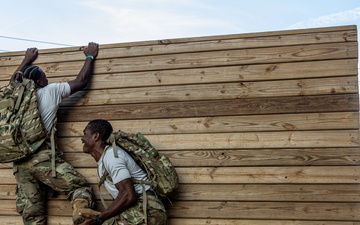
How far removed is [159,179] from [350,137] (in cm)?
170

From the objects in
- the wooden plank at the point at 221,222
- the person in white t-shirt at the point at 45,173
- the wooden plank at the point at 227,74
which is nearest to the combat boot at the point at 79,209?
the person in white t-shirt at the point at 45,173

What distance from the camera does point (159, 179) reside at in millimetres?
4434

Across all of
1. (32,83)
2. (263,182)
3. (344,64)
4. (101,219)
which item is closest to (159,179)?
(101,219)

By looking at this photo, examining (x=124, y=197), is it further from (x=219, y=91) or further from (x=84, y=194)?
(x=219, y=91)

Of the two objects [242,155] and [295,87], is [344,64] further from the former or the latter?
[242,155]

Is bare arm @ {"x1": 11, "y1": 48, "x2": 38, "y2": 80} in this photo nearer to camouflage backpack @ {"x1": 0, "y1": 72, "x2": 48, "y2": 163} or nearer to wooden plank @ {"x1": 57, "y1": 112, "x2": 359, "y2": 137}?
camouflage backpack @ {"x1": 0, "y1": 72, "x2": 48, "y2": 163}

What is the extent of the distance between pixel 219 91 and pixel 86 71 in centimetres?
136

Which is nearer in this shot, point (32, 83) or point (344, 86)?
point (344, 86)

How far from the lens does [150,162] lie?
4.46 meters

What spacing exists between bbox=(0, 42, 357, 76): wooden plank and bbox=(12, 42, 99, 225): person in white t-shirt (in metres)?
0.28

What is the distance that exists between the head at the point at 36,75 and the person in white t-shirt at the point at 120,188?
0.85m

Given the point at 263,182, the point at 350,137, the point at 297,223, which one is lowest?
the point at 297,223

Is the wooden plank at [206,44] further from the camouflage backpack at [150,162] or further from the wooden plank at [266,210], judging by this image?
the wooden plank at [266,210]

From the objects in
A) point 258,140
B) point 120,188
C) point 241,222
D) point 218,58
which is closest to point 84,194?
point 120,188
